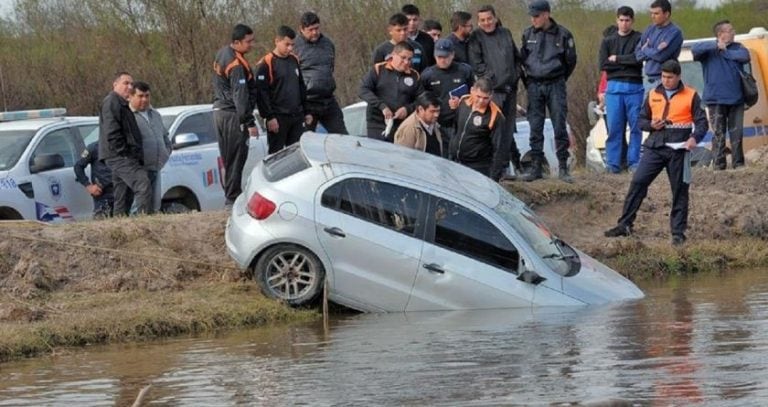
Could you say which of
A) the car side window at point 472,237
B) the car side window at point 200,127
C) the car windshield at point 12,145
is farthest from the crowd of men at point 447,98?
the car side window at point 200,127

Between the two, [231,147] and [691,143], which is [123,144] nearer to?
[231,147]

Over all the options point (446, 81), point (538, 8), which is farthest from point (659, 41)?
point (446, 81)

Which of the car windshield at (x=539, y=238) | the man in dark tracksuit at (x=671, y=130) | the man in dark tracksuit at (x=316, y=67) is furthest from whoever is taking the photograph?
the man in dark tracksuit at (x=316, y=67)

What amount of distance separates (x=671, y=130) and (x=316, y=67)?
372cm

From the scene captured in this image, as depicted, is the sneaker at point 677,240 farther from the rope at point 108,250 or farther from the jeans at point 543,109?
the rope at point 108,250

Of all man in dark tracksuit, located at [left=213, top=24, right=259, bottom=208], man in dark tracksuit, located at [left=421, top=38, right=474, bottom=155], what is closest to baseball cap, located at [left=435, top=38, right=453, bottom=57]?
man in dark tracksuit, located at [left=421, top=38, right=474, bottom=155]

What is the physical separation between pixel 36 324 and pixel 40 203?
4.16 meters

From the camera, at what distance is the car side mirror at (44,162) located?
16.5 meters

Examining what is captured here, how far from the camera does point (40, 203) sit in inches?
657

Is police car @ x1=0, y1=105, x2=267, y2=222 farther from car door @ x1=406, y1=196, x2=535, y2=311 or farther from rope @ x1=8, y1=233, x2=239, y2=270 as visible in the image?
car door @ x1=406, y1=196, x2=535, y2=311

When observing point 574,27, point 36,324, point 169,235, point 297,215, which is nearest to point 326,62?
point 169,235

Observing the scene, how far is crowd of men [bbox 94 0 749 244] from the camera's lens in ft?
52.2

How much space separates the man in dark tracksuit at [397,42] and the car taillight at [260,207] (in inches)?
139

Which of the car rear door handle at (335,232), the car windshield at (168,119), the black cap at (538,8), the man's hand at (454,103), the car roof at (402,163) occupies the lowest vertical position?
the car rear door handle at (335,232)
